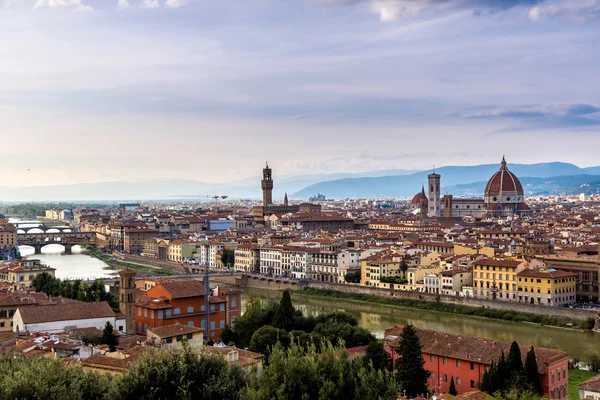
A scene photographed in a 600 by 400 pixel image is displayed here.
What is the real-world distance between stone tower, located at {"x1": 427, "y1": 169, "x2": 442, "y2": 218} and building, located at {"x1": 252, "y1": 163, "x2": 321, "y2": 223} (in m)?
11.1

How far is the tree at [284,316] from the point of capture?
717 inches

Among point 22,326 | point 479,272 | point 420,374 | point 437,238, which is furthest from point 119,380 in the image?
point 437,238

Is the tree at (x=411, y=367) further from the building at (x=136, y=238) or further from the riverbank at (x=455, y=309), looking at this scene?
the building at (x=136, y=238)

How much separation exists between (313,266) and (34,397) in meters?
28.6

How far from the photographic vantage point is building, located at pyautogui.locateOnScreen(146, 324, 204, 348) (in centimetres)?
1491

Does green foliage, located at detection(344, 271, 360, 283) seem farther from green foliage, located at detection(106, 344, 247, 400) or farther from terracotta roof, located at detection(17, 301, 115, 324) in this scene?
green foliage, located at detection(106, 344, 247, 400)

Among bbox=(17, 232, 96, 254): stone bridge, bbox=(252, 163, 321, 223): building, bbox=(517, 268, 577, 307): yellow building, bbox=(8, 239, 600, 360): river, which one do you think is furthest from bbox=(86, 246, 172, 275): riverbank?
bbox=(517, 268, 577, 307): yellow building

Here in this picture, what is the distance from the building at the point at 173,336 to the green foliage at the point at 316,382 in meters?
5.50

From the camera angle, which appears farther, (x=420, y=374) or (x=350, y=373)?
(x=420, y=374)

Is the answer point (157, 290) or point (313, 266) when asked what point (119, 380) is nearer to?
point (157, 290)

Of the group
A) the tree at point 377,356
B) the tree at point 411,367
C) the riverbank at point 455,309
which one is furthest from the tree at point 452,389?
the riverbank at point 455,309

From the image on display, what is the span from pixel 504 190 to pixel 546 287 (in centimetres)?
5058

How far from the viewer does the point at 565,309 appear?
24.7 metres

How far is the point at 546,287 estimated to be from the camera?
86.1ft
